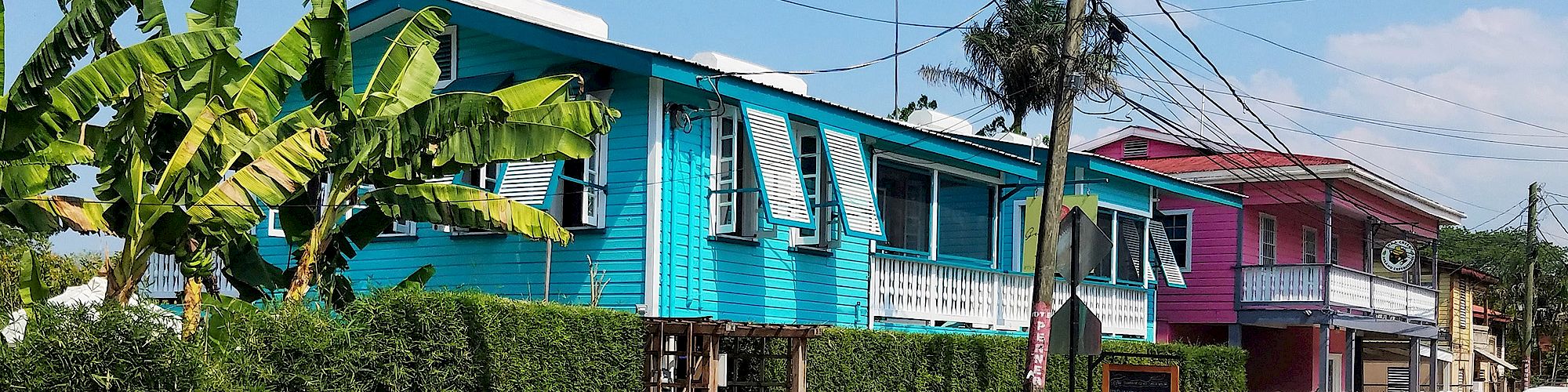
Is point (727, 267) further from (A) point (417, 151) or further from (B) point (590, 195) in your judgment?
(A) point (417, 151)

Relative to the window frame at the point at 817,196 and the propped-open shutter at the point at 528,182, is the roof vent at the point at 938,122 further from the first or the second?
the propped-open shutter at the point at 528,182

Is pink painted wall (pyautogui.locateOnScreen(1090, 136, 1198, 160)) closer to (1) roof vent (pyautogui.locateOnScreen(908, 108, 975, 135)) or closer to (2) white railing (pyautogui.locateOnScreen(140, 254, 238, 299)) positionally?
(1) roof vent (pyautogui.locateOnScreen(908, 108, 975, 135))

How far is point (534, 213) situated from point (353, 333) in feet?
8.83

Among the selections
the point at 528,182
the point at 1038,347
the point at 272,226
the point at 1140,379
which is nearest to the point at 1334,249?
the point at 1140,379

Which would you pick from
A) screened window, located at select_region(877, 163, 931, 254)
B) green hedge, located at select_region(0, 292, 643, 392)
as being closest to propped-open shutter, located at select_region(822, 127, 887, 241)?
screened window, located at select_region(877, 163, 931, 254)

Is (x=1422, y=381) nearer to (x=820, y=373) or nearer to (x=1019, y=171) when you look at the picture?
(x=1019, y=171)

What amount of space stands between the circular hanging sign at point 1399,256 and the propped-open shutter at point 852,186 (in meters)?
17.8

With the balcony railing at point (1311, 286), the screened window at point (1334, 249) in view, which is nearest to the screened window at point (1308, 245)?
the screened window at point (1334, 249)

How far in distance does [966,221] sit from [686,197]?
6739 mm

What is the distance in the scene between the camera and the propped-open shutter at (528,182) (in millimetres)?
14414

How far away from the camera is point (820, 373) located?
15.2m

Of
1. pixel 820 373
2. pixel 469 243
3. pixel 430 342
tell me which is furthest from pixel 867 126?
pixel 430 342

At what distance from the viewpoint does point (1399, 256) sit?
29953 millimetres

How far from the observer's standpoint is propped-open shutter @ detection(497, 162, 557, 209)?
14414 mm
